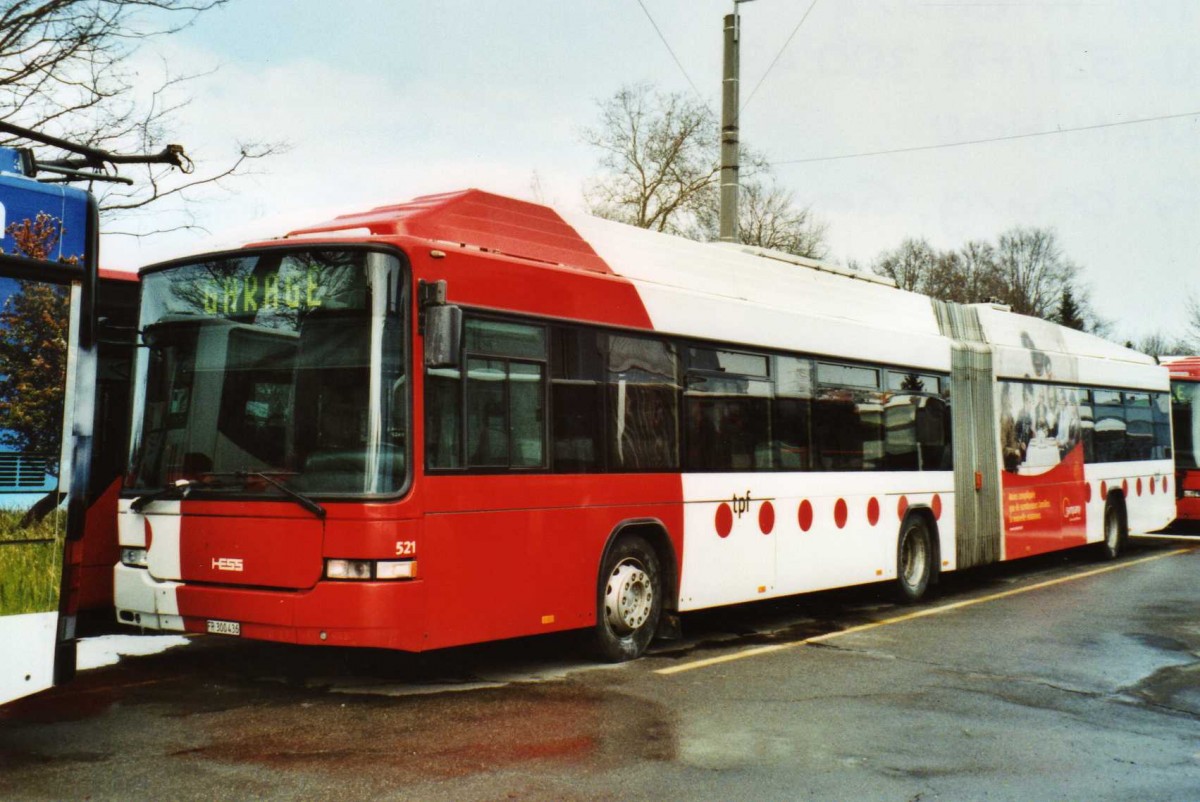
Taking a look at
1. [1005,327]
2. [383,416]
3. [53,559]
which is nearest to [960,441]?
[1005,327]

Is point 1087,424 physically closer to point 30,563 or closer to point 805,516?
point 805,516

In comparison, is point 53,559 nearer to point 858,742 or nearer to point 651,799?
point 651,799

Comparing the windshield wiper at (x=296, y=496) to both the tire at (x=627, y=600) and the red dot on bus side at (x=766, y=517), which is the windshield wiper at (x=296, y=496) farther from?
the red dot on bus side at (x=766, y=517)

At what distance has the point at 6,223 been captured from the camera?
590 centimetres

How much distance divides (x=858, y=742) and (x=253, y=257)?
4772mm

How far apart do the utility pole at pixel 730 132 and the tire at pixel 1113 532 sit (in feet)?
25.7

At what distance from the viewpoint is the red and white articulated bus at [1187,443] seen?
2302cm

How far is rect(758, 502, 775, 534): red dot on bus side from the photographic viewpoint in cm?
1055

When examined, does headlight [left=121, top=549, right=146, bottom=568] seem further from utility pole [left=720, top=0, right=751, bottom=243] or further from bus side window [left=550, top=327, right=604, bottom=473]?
utility pole [left=720, top=0, right=751, bottom=243]

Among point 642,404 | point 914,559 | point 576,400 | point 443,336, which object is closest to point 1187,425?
point 914,559

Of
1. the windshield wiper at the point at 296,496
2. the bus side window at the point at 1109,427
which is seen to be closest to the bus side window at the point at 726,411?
the windshield wiper at the point at 296,496

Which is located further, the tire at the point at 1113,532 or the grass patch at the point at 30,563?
the tire at the point at 1113,532

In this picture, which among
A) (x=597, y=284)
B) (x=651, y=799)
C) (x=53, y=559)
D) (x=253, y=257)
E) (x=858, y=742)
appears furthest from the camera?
(x=597, y=284)

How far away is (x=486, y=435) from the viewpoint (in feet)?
26.0
